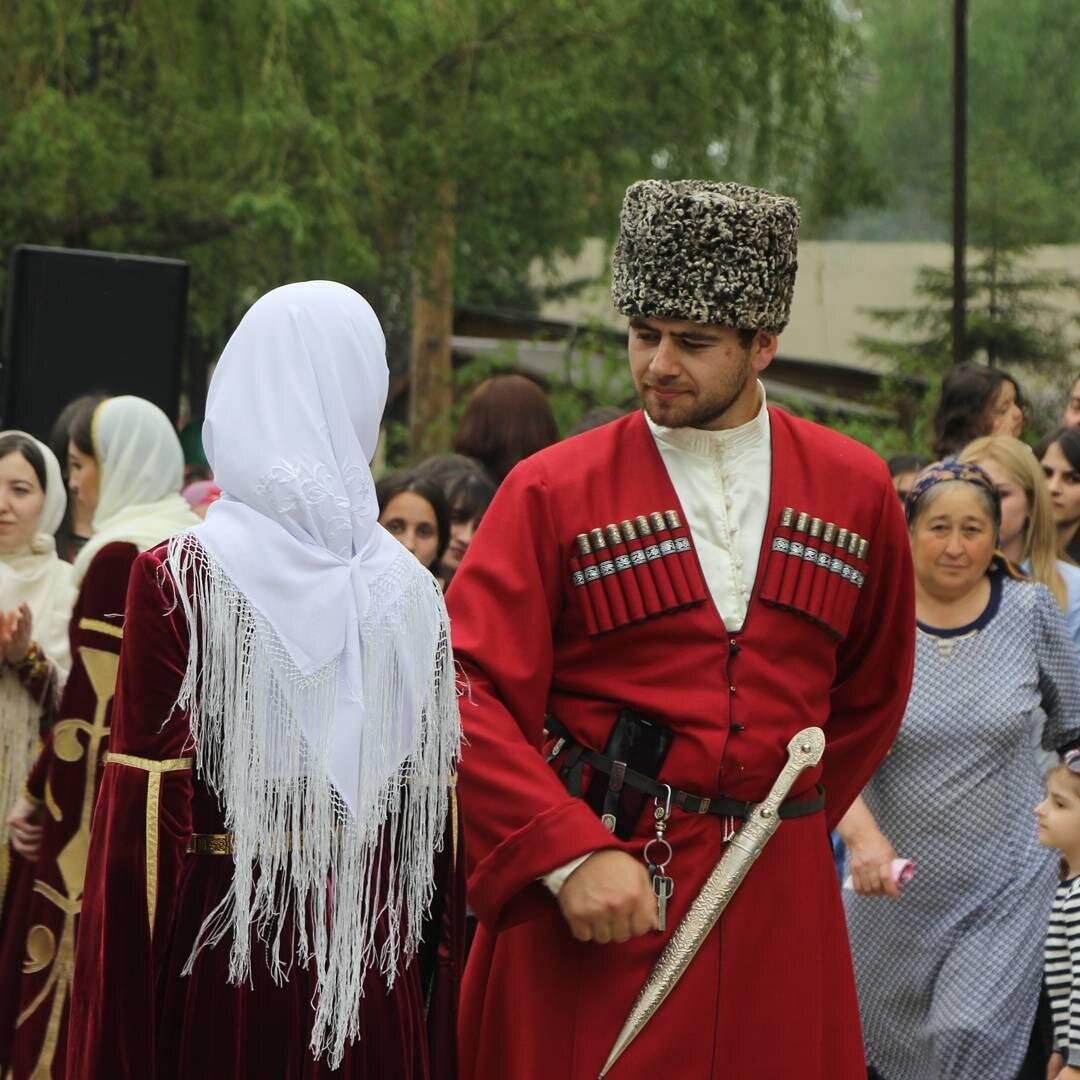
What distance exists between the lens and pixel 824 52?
14039mm

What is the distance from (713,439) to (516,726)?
68cm

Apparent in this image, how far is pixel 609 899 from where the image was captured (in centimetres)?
321

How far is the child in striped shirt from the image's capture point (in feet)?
14.3

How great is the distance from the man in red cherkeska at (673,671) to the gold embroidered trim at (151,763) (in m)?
0.57

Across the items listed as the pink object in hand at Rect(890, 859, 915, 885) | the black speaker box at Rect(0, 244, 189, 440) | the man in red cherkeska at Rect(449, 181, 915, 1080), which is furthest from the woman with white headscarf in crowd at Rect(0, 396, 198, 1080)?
the black speaker box at Rect(0, 244, 189, 440)

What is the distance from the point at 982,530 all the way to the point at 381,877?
100 inches

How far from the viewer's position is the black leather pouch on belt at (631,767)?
346 centimetres

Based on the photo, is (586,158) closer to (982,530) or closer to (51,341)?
(51,341)

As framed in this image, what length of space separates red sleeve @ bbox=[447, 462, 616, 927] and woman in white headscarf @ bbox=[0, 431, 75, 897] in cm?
227

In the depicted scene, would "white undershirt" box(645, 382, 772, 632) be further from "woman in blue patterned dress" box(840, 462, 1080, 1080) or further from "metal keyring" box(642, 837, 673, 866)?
"woman in blue patterned dress" box(840, 462, 1080, 1080)

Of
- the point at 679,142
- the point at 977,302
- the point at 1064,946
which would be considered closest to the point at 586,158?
the point at 679,142

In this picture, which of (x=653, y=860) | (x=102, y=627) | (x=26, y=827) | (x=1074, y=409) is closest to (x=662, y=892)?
(x=653, y=860)

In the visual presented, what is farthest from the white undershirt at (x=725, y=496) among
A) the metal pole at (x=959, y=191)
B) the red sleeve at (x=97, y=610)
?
the metal pole at (x=959, y=191)

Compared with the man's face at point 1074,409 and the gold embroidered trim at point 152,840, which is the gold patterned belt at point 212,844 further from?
the man's face at point 1074,409
